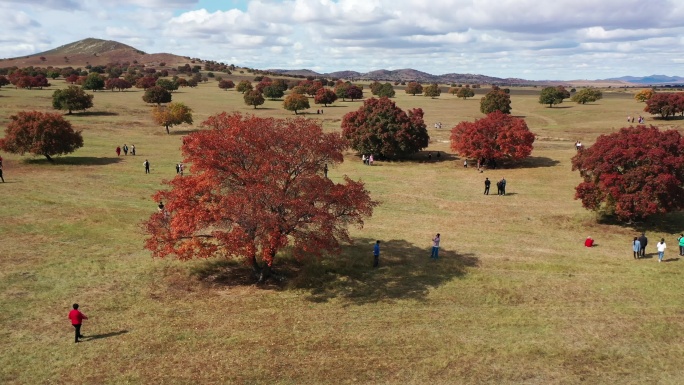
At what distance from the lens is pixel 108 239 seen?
90.5 feet

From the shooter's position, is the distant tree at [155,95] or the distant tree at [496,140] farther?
the distant tree at [155,95]

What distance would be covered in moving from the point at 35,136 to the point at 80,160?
4.90 metres

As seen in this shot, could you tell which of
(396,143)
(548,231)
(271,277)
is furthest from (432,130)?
(271,277)

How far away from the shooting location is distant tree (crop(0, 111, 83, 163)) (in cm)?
4472

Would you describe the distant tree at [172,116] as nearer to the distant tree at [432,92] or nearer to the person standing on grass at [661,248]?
the person standing on grass at [661,248]

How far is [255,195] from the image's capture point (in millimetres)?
20469

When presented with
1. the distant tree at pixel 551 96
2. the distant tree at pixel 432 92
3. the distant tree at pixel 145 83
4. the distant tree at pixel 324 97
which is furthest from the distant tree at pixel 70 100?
the distant tree at pixel 432 92

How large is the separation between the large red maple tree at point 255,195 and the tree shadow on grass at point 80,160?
101 ft

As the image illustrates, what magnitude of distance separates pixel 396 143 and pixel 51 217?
36.5m

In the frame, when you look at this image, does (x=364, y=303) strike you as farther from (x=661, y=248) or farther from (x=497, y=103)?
(x=497, y=103)

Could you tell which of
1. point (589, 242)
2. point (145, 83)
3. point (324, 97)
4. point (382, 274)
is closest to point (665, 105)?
point (589, 242)

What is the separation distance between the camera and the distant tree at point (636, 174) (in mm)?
28844

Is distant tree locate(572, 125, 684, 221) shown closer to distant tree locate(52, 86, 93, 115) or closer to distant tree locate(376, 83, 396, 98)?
distant tree locate(52, 86, 93, 115)

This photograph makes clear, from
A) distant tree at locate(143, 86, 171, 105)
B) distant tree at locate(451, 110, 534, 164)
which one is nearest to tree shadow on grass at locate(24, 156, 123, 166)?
distant tree at locate(451, 110, 534, 164)
